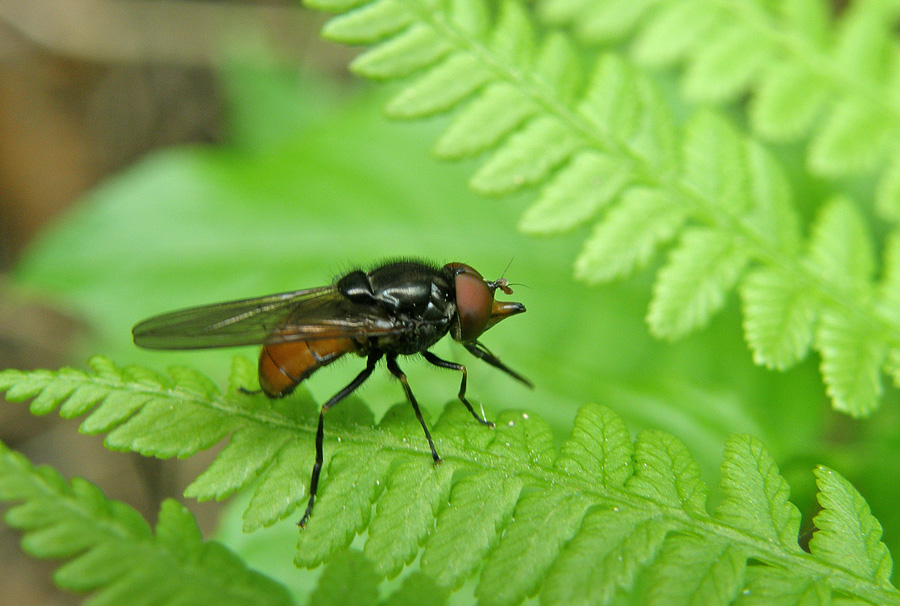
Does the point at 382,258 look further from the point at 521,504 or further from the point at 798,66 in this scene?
the point at 798,66

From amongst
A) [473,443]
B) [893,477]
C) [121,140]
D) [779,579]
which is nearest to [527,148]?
[473,443]

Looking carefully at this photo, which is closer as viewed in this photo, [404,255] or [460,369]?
[460,369]

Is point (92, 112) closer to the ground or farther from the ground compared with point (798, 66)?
farther from the ground

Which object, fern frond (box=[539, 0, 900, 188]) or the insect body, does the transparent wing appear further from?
fern frond (box=[539, 0, 900, 188])

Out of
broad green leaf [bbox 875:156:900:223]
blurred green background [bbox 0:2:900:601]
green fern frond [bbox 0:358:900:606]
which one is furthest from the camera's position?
blurred green background [bbox 0:2:900:601]

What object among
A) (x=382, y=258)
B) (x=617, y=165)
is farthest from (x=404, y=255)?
(x=617, y=165)

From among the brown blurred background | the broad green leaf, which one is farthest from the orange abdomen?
the brown blurred background
